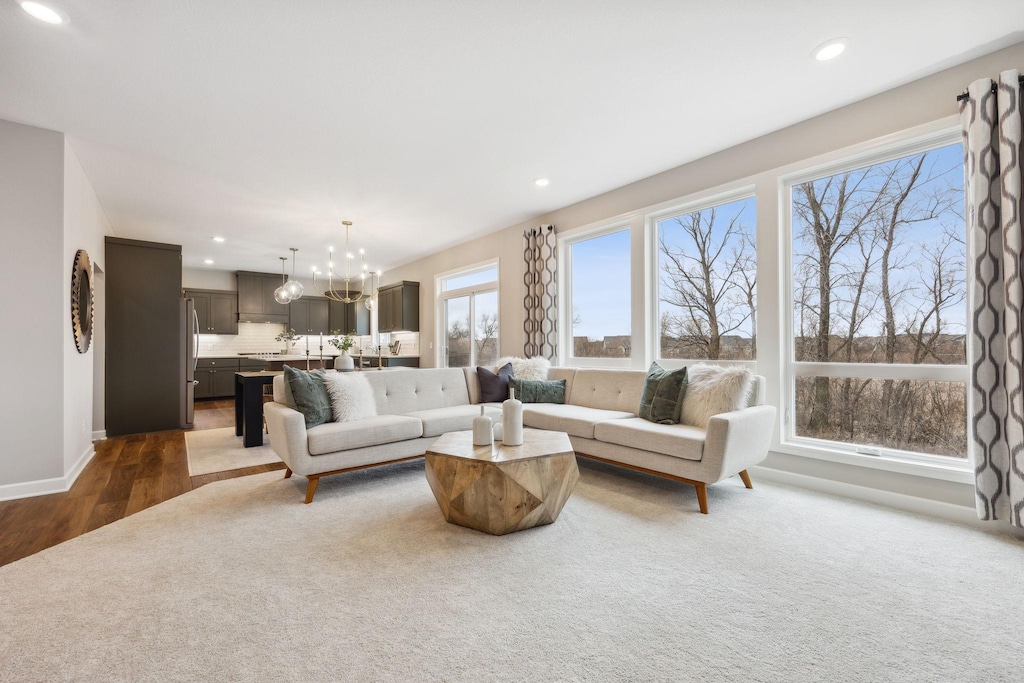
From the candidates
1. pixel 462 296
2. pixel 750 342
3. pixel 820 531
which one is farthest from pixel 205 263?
pixel 820 531

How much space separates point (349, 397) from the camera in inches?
140

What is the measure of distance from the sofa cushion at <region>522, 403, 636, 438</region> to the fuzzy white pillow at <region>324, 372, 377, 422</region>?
1.39m

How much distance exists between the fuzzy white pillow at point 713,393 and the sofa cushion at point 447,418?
4.98 feet

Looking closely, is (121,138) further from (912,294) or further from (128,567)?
(912,294)

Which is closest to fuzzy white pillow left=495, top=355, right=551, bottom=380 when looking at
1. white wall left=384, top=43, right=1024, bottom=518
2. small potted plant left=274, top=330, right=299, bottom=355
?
white wall left=384, top=43, right=1024, bottom=518

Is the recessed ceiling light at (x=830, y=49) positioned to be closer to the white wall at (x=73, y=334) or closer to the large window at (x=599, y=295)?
the large window at (x=599, y=295)

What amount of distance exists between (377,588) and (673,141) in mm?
3740

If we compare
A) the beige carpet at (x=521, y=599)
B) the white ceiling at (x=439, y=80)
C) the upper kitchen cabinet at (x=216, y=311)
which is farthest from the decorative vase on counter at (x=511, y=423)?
the upper kitchen cabinet at (x=216, y=311)

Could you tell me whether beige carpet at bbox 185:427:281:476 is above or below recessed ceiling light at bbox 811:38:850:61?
below

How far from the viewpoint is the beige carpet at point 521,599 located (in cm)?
147

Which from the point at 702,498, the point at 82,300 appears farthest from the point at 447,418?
the point at 82,300

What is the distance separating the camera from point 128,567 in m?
2.14

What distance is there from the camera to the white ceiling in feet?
7.49

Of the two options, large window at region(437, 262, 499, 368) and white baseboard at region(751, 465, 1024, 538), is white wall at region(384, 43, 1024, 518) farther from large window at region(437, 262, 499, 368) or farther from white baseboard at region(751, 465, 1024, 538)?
large window at region(437, 262, 499, 368)
